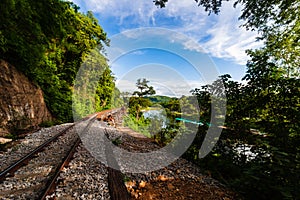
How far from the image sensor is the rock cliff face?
5227mm

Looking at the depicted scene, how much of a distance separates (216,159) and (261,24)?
4616 millimetres

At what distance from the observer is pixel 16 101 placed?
5.86 metres

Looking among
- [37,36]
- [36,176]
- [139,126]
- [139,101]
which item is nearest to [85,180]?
[36,176]

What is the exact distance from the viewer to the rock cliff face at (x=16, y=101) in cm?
523

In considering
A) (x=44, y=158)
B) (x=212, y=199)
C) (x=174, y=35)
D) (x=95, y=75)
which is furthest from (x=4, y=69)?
(x=95, y=75)

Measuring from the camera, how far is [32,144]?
4.31 m

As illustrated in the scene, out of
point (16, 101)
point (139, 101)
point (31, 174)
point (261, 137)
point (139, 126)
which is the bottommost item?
point (31, 174)

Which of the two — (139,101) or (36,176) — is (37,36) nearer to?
A: (36,176)

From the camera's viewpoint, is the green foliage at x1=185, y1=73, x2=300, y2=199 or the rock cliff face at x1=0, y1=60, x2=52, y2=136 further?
the rock cliff face at x1=0, y1=60, x2=52, y2=136

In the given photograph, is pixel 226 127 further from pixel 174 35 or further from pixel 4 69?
pixel 4 69

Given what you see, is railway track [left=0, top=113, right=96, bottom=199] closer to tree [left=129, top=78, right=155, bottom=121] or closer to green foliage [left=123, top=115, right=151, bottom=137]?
green foliage [left=123, top=115, right=151, bottom=137]

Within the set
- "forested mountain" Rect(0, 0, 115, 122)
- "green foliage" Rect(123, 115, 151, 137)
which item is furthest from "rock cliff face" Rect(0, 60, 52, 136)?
"green foliage" Rect(123, 115, 151, 137)

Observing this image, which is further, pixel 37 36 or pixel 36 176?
pixel 37 36

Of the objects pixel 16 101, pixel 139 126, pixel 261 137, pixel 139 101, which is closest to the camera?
pixel 261 137
